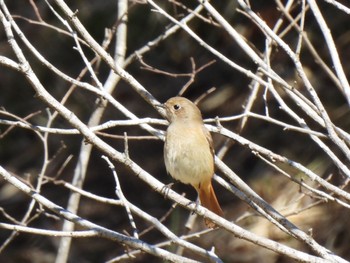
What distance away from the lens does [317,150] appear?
23.8 feet

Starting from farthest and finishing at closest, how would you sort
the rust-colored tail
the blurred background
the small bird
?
the blurred background < the rust-colored tail < the small bird

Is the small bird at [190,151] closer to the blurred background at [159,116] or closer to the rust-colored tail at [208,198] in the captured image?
the rust-colored tail at [208,198]

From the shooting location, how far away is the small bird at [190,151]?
4699 mm

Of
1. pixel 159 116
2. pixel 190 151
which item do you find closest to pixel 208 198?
pixel 190 151

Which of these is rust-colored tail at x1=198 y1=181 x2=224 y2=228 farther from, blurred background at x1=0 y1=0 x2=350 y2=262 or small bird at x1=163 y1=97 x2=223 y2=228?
blurred background at x1=0 y1=0 x2=350 y2=262

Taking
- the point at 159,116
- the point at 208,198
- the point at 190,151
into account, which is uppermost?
the point at 159,116

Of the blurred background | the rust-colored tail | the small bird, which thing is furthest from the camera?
the blurred background

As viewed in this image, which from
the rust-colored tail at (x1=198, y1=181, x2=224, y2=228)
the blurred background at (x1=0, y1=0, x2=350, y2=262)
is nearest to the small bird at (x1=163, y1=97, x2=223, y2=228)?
the rust-colored tail at (x1=198, y1=181, x2=224, y2=228)

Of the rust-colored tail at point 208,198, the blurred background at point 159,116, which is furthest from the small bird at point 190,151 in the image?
the blurred background at point 159,116

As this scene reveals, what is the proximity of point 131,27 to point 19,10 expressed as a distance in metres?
1.08

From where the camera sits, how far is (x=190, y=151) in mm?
4746

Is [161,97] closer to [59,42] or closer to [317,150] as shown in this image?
[59,42]

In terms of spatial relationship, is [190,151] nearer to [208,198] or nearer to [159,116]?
[208,198]

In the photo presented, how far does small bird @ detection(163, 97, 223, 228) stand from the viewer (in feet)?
15.4
